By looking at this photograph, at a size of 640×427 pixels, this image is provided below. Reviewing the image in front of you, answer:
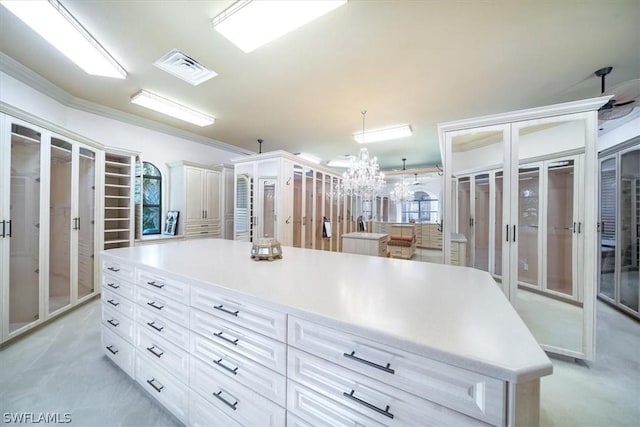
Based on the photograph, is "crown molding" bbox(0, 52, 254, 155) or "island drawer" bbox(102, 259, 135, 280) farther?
"crown molding" bbox(0, 52, 254, 155)

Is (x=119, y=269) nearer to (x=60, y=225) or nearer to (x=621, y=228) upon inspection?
(x=60, y=225)

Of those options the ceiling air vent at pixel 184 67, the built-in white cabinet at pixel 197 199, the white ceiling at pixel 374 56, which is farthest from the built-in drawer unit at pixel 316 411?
the built-in white cabinet at pixel 197 199

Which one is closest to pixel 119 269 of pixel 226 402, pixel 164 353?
pixel 164 353

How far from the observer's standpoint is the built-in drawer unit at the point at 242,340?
108cm

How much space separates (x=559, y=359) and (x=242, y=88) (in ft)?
15.5

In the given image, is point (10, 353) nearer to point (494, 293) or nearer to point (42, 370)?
point (42, 370)

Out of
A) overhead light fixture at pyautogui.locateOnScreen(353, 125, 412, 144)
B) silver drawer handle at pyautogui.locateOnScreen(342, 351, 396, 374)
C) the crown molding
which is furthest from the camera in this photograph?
overhead light fixture at pyautogui.locateOnScreen(353, 125, 412, 144)

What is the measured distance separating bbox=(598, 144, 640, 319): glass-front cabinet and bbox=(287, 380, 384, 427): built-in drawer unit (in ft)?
15.3

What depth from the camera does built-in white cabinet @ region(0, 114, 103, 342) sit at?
2348 mm

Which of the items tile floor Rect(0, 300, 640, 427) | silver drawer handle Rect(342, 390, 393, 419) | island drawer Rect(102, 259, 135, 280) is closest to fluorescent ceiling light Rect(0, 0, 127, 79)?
island drawer Rect(102, 259, 135, 280)

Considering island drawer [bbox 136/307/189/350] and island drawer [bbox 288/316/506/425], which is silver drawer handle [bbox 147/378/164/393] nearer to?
island drawer [bbox 136/307/189/350]

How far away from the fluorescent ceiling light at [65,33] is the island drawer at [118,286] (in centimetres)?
221

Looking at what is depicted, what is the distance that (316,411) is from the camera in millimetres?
976

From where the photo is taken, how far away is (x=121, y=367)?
194 centimetres
